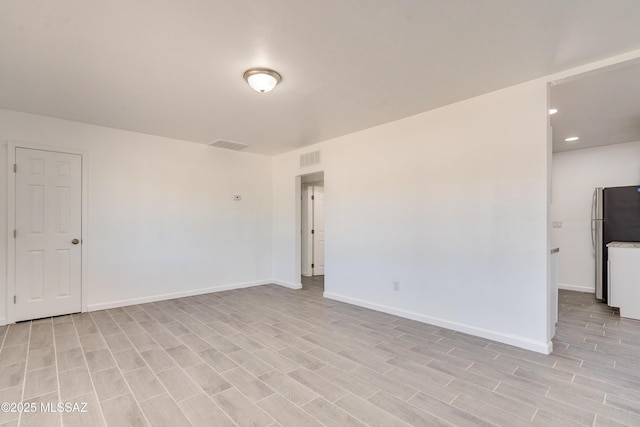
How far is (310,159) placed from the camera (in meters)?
5.41

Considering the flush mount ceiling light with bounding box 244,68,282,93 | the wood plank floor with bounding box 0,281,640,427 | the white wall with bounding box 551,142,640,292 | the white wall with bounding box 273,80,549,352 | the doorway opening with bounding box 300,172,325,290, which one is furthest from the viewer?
the doorway opening with bounding box 300,172,325,290

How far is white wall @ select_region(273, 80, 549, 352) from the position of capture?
2951 millimetres

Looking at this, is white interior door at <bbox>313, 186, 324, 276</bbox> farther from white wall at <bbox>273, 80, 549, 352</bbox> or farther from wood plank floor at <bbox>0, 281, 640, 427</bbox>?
wood plank floor at <bbox>0, 281, 640, 427</bbox>

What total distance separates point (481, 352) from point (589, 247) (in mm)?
4198

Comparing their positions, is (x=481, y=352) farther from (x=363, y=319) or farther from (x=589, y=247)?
(x=589, y=247)

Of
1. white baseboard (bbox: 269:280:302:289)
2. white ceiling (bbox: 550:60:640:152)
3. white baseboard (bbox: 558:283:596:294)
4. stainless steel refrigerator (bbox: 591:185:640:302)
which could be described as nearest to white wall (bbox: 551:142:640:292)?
white baseboard (bbox: 558:283:596:294)

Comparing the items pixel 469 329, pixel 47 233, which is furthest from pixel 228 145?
pixel 469 329

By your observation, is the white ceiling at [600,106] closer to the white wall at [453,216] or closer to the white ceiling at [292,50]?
the white ceiling at [292,50]

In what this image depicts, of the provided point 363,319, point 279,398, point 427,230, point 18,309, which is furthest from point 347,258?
point 18,309

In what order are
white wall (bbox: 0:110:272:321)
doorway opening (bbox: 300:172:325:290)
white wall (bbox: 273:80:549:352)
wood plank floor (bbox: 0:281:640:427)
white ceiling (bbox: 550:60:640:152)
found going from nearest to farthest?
wood plank floor (bbox: 0:281:640:427), white ceiling (bbox: 550:60:640:152), white wall (bbox: 273:80:549:352), white wall (bbox: 0:110:272:321), doorway opening (bbox: 300:172:325:290)

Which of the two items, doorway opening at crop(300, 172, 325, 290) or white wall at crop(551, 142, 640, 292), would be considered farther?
doorway opening at crop(300, 172, 325, 290)

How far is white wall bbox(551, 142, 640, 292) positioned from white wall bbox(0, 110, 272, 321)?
5673 mm

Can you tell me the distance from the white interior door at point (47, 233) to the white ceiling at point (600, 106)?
19.8ft

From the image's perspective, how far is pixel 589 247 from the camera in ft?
17.7
